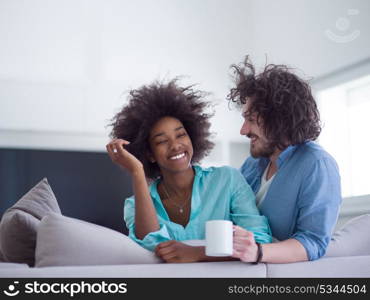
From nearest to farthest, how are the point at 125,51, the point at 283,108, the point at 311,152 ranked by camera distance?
the point at 311,152 → the point at 283,108 → the point at 125,51

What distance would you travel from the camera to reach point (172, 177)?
224cm

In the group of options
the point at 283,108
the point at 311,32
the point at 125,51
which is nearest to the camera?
the point at 283,108

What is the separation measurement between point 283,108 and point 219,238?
780 millimetres

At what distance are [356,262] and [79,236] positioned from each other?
0.73 m

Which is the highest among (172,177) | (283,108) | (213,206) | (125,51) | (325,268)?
(125,51)

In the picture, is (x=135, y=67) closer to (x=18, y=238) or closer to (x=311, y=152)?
(x=311, y=152)

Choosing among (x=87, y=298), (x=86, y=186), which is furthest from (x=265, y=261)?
(x=86, y=186)

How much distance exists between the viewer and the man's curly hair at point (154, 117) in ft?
7.60

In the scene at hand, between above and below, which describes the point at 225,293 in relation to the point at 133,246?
below

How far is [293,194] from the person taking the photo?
1807 millimetres

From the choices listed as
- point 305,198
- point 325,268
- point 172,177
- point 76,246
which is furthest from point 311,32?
point 76,246

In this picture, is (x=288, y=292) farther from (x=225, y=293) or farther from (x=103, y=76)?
(x=103, y=76)

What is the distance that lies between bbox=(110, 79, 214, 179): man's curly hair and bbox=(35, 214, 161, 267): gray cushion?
0.91 meters

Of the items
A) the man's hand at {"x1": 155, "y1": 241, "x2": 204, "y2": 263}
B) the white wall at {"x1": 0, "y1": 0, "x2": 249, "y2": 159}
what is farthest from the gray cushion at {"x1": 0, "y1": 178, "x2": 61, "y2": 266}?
the white wall at {"x1": 0, "y1": 0, "x2": 249, "y2": 159}
